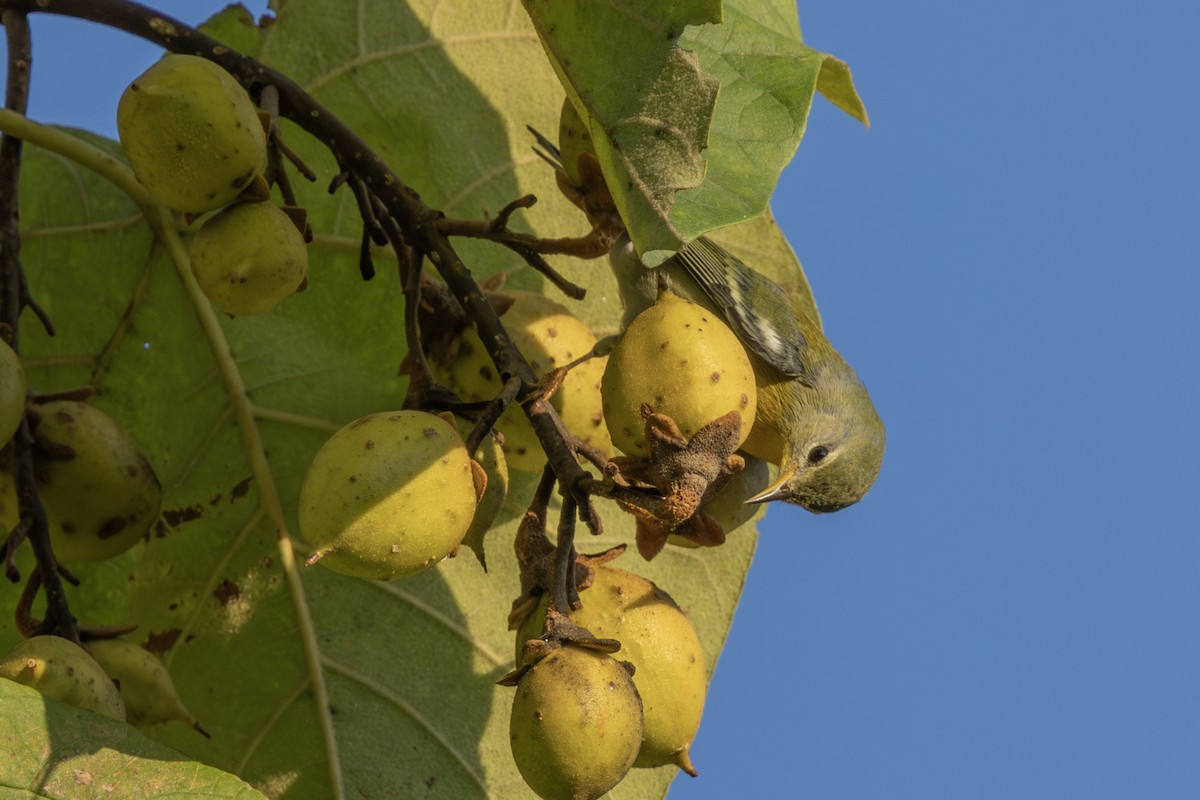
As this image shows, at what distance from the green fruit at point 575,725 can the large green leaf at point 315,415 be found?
806 mm

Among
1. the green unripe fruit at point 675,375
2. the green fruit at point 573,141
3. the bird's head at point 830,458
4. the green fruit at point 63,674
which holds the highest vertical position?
the green fruit at point 573,141

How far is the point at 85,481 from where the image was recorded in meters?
1.58

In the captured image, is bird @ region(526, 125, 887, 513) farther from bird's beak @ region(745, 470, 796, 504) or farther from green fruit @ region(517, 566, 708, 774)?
green fruit @ region(517, 566, 708, 774)

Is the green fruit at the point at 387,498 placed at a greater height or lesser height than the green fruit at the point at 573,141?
lesser

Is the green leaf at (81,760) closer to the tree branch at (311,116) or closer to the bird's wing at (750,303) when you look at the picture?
the tree branch at (311,116)

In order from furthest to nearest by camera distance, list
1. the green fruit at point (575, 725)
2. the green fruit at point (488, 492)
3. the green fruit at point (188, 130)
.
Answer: the green fruit at point (488, 492) < the green fruit at point (188, 130) < the green fruit at point (575, 725)

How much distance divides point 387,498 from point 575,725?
0.91 feet

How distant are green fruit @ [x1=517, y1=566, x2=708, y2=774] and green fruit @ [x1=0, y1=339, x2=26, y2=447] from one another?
58 centimetres

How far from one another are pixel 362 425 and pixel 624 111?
40 centimetres

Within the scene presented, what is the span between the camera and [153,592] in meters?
2.13

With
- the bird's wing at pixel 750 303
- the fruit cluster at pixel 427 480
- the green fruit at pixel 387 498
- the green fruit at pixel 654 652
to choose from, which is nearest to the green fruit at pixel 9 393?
the fruit cluster at pixel 427 480

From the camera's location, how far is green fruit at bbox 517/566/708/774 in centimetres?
143

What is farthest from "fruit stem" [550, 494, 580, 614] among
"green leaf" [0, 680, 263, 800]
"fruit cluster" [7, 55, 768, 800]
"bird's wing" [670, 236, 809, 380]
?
"bird's wing" [670, 236, 809, 380]

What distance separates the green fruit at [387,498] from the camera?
52.0 inches
